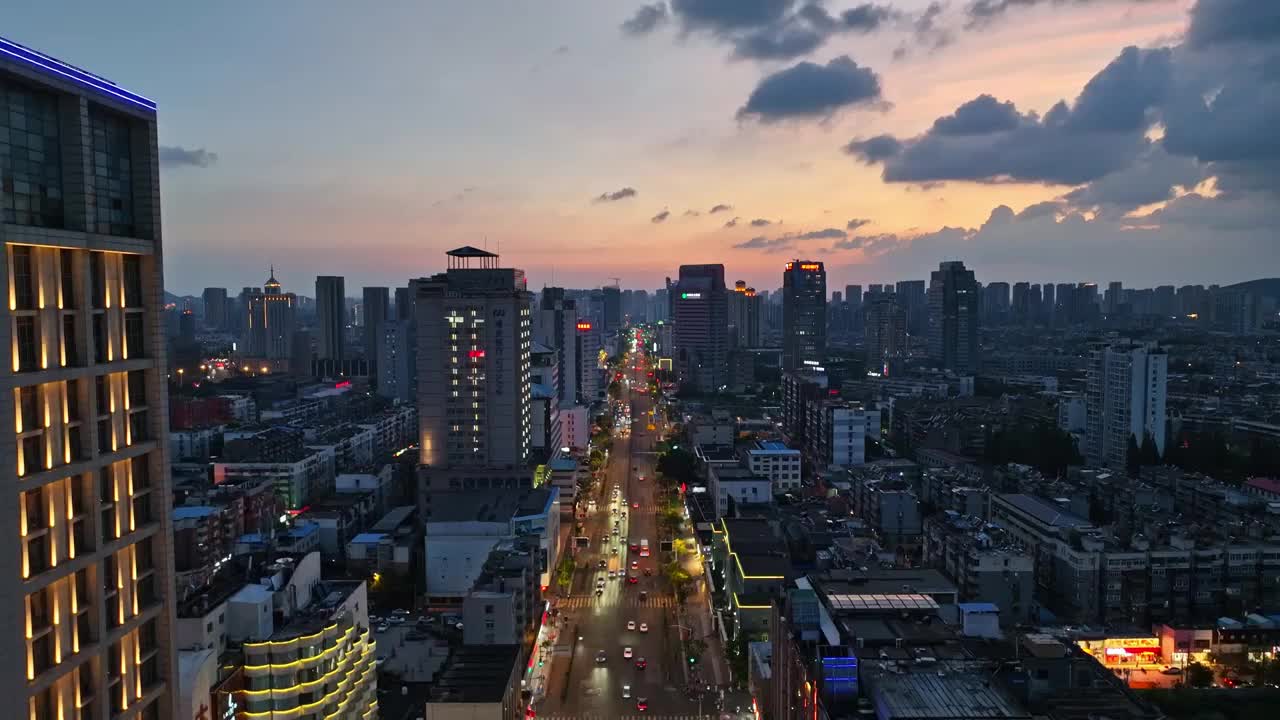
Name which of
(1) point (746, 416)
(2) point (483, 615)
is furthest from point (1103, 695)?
(1) point (746, 416)

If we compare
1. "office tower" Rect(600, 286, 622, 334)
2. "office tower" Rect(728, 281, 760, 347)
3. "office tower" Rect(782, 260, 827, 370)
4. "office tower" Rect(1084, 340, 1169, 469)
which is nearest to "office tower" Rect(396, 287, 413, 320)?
"office tower" Rect(782, 260, 827, 370)

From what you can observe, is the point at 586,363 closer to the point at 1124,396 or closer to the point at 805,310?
the point at 805,310

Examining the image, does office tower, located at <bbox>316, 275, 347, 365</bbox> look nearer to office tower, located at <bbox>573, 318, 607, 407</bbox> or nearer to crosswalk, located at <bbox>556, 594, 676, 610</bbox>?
office tower, located at <bbox>573, 318, 607, 407</bbox>

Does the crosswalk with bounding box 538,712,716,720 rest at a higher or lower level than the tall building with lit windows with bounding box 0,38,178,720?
lower

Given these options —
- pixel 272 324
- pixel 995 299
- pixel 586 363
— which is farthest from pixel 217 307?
pixel 995 299

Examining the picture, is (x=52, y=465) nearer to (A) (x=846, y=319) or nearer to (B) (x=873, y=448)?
(B) (x=873, y=448)

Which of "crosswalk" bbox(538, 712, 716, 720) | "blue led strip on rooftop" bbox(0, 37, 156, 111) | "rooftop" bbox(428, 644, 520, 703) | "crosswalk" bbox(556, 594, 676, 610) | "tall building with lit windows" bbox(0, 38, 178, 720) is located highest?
"blue led strip on rooftop" bbox(0, 37, 156, 111)
